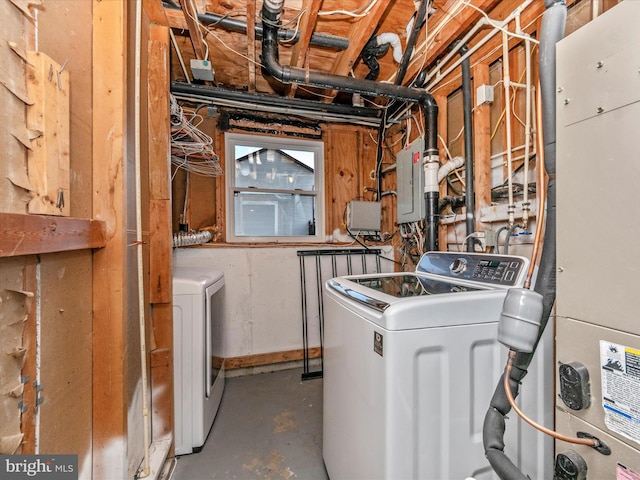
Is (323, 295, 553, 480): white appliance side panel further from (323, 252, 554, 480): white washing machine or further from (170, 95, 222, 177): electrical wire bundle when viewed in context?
(170, 95, 222, 177): electrical wire bundle

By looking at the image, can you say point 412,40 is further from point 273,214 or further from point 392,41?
point 273,214

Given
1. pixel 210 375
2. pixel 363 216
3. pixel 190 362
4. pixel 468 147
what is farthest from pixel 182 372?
pixel 468 147

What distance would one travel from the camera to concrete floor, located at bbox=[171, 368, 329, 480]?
146 centimetres

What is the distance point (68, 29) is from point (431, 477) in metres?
1.90

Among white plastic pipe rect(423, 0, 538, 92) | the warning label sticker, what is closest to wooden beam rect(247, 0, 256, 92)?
white plastic pipe rect(423, 0, 538, 92)

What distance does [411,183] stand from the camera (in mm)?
2258

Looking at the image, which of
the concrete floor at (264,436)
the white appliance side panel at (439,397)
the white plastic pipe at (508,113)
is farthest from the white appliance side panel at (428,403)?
the white plastic pipe at (508,113)

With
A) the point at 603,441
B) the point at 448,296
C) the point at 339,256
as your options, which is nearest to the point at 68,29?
the point at 448,296

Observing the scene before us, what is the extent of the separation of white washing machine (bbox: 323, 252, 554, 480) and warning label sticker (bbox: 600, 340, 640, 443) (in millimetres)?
352

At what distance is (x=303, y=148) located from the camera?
9.38 feet

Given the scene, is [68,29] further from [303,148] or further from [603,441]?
[303,148]

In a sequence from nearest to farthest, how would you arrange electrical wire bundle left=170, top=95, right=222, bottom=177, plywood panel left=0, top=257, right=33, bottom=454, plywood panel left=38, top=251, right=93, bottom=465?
plywood panel left=0, top=257, right=33, bottom=454 → plywood panel left=38, top=251, right=93, bottom=465 → electrical wire bundle left=170, top=95, right=222, bottom=177

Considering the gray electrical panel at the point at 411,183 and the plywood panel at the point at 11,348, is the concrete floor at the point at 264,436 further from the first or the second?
the gray electrical panel at the point at 411,183

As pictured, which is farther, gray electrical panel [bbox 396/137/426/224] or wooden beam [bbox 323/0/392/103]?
gray electrical panel [bbox 396/137/426/224]
